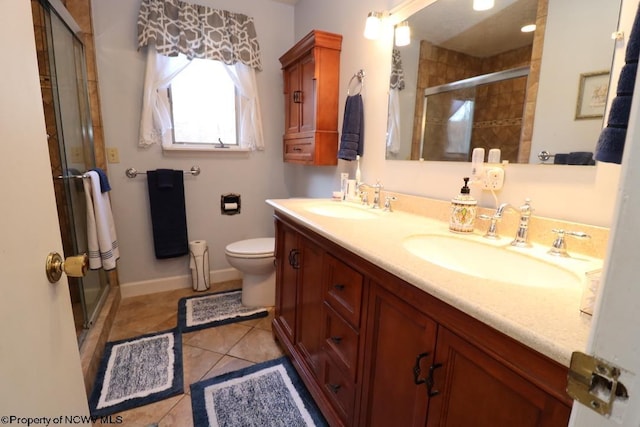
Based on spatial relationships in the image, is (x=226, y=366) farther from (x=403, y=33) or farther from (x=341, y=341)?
(x=403, y=33)

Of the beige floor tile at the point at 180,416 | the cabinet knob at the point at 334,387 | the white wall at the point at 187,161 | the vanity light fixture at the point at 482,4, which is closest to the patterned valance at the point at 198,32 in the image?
the white wall at the point at 187,161

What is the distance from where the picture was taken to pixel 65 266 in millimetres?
633

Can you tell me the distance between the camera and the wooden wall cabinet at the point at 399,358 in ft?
1.67

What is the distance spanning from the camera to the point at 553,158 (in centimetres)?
93

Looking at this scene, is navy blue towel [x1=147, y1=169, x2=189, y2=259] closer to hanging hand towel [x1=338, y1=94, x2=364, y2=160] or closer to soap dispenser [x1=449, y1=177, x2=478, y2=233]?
hanging hand towel [x1=338, y1=94, x2=364, y2=160]

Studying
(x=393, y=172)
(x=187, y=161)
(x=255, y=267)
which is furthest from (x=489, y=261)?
(x=187, y=161)

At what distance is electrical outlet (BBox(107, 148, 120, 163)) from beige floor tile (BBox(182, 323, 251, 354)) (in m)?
1.36

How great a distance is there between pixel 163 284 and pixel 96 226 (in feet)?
3.08

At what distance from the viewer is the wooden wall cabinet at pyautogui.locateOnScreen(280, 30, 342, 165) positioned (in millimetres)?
1909

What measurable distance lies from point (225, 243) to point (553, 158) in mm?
2376

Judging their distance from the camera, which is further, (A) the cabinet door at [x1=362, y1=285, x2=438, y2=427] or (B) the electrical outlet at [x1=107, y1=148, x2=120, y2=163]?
(B) the electrical outlet at [x1=107, y1=148, x2=120, y2=163]

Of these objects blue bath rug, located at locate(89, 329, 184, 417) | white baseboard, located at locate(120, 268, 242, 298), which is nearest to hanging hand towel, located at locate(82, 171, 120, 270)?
blue bath rug, located at locate(89, 329, 184, 417)

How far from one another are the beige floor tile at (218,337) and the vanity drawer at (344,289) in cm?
98

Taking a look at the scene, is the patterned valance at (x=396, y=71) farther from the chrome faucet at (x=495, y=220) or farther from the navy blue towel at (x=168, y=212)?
the navy blue towel at (x=168, y=212)
